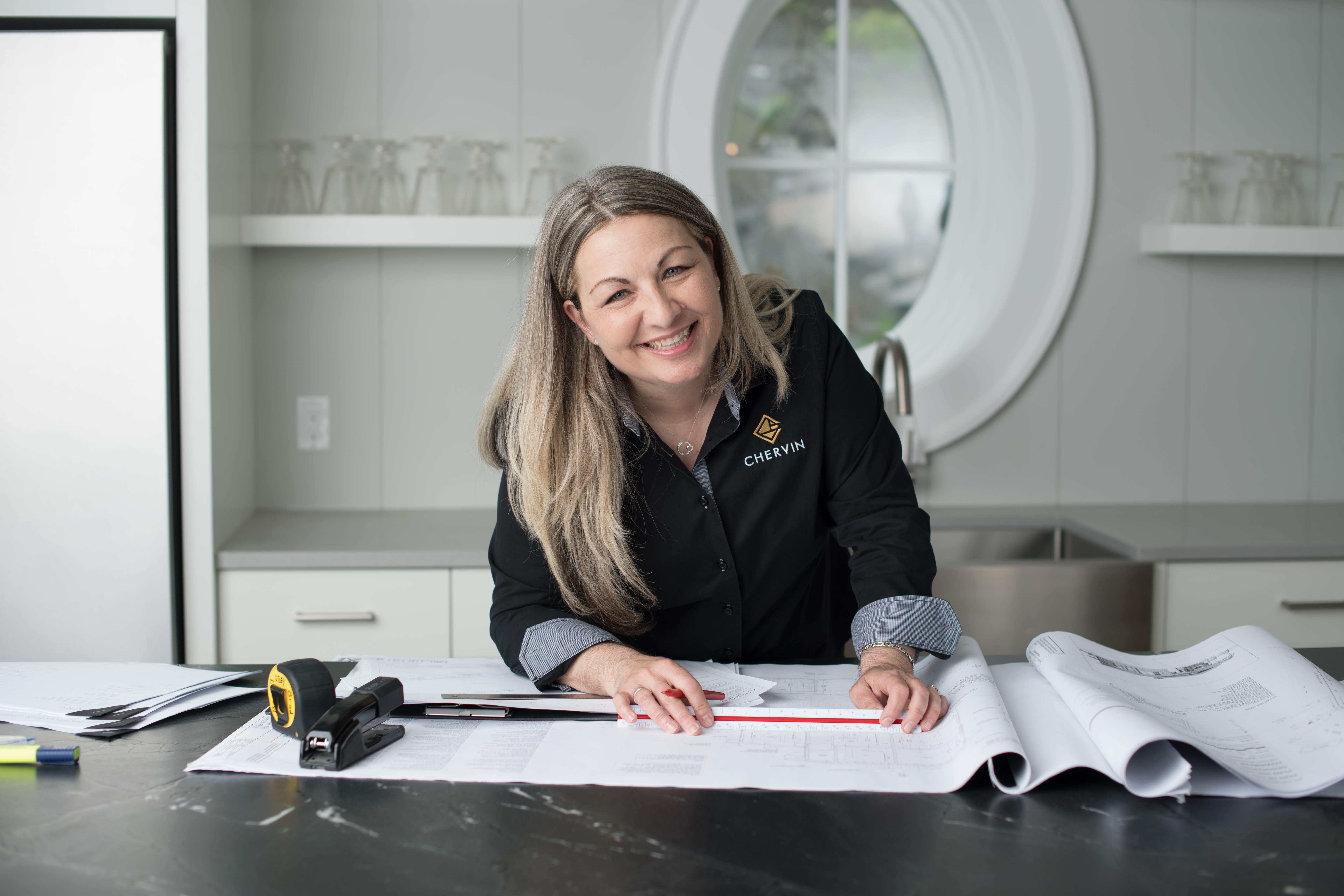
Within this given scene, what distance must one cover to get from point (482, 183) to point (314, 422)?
71cm

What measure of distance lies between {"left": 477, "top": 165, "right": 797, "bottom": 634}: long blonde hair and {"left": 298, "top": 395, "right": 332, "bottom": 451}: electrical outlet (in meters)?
1.30

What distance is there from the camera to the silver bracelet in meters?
1.26

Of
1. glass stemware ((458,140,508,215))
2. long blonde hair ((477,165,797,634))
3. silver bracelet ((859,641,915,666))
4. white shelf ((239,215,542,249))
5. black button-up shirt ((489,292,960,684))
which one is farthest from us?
glass stemware ((458,140,508,215))

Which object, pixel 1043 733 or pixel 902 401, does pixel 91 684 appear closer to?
pixel 1043 733

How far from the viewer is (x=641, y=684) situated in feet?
3.74

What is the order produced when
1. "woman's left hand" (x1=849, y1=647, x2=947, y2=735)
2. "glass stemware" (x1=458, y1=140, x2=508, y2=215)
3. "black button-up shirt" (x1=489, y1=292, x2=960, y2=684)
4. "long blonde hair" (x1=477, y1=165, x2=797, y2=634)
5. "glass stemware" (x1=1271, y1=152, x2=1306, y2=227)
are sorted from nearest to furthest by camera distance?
"woman's left hand" (x1=849, y1=647, x2=947, y2=735) → "long blonde hair" (x1=477, y1=165, x2=797, y2=634) → "black button-up shirt" (x1=489, y1=292, x2=960, y2=684) → "glass stemware" (x1=458, y1=140, x2=508, y2=215) → "glass stemware" (x1=1271, y1=152, x2=1306, y2=227)

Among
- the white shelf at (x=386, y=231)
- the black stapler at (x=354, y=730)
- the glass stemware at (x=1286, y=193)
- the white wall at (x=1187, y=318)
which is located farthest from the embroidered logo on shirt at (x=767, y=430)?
the glass stemware at (x=1286, y=193)

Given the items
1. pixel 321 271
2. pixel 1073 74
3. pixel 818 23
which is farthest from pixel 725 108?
pixel 321 271

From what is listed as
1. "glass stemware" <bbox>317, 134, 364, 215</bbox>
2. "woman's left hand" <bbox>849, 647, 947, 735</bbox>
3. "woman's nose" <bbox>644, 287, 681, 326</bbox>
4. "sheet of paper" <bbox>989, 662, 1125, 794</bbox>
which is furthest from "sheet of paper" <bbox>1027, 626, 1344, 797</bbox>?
"glass stemware" <bbox>317, 134, 364, 215</bbox>

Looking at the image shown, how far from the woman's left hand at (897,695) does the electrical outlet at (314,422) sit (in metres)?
1.82

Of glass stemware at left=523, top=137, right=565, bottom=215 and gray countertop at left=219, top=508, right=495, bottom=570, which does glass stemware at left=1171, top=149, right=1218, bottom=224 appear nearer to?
glass stemware at left=523, top=137, right=565, bottom=215

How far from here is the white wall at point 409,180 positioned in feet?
8.53

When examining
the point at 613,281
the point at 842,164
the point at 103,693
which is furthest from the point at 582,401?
the point at 842,164

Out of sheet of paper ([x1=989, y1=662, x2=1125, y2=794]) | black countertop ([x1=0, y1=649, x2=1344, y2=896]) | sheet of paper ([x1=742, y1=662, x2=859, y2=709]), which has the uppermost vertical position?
sheet of paper ([x1=989, y1=662, x2=1125, y2=794])
